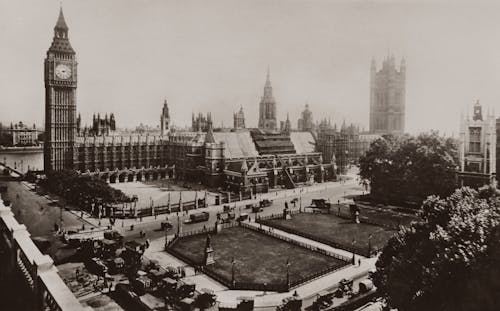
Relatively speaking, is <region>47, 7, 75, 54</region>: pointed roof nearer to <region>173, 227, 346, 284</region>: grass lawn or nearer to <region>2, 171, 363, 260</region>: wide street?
<region>2, 171, 363, 260</region>: wide street

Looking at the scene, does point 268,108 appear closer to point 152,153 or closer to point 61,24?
point 152,153

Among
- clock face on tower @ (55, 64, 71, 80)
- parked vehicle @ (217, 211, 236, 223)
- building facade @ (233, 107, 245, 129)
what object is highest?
clock face on tower @ (55, 64, 71, 80)

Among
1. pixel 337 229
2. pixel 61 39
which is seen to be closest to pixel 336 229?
pixel 337 229

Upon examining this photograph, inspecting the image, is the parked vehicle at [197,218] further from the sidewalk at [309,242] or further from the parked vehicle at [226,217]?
the sidewalk at [309,242]

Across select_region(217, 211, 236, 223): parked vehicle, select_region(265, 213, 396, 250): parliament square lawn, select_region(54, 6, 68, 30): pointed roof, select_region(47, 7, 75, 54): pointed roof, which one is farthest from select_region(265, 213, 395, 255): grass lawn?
select_region(54, 6, 68, 30): pointed roof

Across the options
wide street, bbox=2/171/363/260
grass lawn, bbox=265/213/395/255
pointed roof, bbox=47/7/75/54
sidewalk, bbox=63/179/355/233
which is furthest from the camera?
pointed roof, bbox=47/7/75/54

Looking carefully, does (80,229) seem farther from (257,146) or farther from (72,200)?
(257,146)
